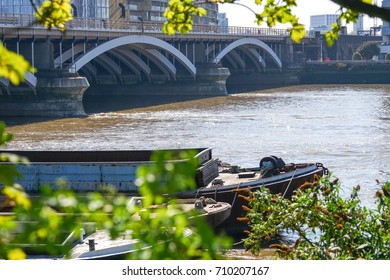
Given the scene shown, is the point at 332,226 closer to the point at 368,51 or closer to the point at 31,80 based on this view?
the point at 31,80

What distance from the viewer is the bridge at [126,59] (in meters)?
47.9

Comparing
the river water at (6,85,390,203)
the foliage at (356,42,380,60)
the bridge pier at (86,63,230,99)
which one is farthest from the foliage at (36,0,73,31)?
the foliage at (356,42,380,60)

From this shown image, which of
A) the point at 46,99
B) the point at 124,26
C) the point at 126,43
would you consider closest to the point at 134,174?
the point at 46,99

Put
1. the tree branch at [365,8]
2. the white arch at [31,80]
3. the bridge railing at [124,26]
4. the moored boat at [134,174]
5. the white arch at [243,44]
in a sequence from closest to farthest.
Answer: the tree branch at [365,8] → the moored boat at [134,174] → the white arch at [31,80] → the bridge railing at [124,26] → the white arch at [243,44]

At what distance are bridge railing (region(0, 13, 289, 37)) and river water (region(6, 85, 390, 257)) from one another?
463 cm

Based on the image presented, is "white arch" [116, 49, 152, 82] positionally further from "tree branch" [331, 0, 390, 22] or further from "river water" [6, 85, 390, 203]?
"tree branch" [331, 0, 390, 22]

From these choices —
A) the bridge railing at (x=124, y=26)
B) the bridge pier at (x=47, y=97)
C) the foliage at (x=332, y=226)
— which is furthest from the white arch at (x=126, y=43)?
the foliage at (x=332, y=226)

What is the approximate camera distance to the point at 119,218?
2916mm

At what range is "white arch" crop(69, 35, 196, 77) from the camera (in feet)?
165

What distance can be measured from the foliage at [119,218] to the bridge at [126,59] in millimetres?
30664

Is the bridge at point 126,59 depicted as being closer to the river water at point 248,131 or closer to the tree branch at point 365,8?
the river water at point 248,131

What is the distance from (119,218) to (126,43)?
173ft

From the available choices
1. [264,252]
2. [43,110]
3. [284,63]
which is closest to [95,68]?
[43,110]

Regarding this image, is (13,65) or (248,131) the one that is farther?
(248,131)
